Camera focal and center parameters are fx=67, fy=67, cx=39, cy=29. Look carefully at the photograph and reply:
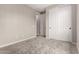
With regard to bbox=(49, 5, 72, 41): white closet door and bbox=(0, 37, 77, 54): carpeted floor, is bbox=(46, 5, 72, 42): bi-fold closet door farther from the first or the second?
bbox=(0, 37, 77, 54): carpeted floor

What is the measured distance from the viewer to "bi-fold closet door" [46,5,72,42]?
148 inches

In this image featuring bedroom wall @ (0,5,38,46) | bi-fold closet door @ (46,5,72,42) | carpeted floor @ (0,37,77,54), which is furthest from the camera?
bi-fold closet door @ (46,5,72,42)

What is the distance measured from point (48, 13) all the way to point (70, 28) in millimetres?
1785

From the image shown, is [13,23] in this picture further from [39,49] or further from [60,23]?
[60,23]

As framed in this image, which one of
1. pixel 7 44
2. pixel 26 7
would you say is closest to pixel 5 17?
pixel 7 44

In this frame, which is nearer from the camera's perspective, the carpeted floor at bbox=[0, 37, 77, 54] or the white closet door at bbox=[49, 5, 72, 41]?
the carpeted floor at bbox=[0, 37, 77, 54]

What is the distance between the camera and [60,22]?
410cm

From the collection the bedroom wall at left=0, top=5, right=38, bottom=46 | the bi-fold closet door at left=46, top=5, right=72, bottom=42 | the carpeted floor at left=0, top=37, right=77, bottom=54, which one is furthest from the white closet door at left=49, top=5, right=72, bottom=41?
the bedroom wall at left=0, top=5, right=38, bottom=46

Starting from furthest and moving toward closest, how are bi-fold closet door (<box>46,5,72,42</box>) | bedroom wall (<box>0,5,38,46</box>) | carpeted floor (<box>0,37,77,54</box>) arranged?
1. bi-fold closet door (<box>46,5,72,42</box>)
2. bedroom wall (<box>0,5,38,46</box>)
3. carpeted floor (<box>0,37,77,54</box>)

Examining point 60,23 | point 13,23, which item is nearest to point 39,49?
point 13,23

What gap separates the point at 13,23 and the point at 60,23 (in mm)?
2715

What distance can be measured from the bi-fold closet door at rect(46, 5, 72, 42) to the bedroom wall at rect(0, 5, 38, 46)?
63.7 inches
